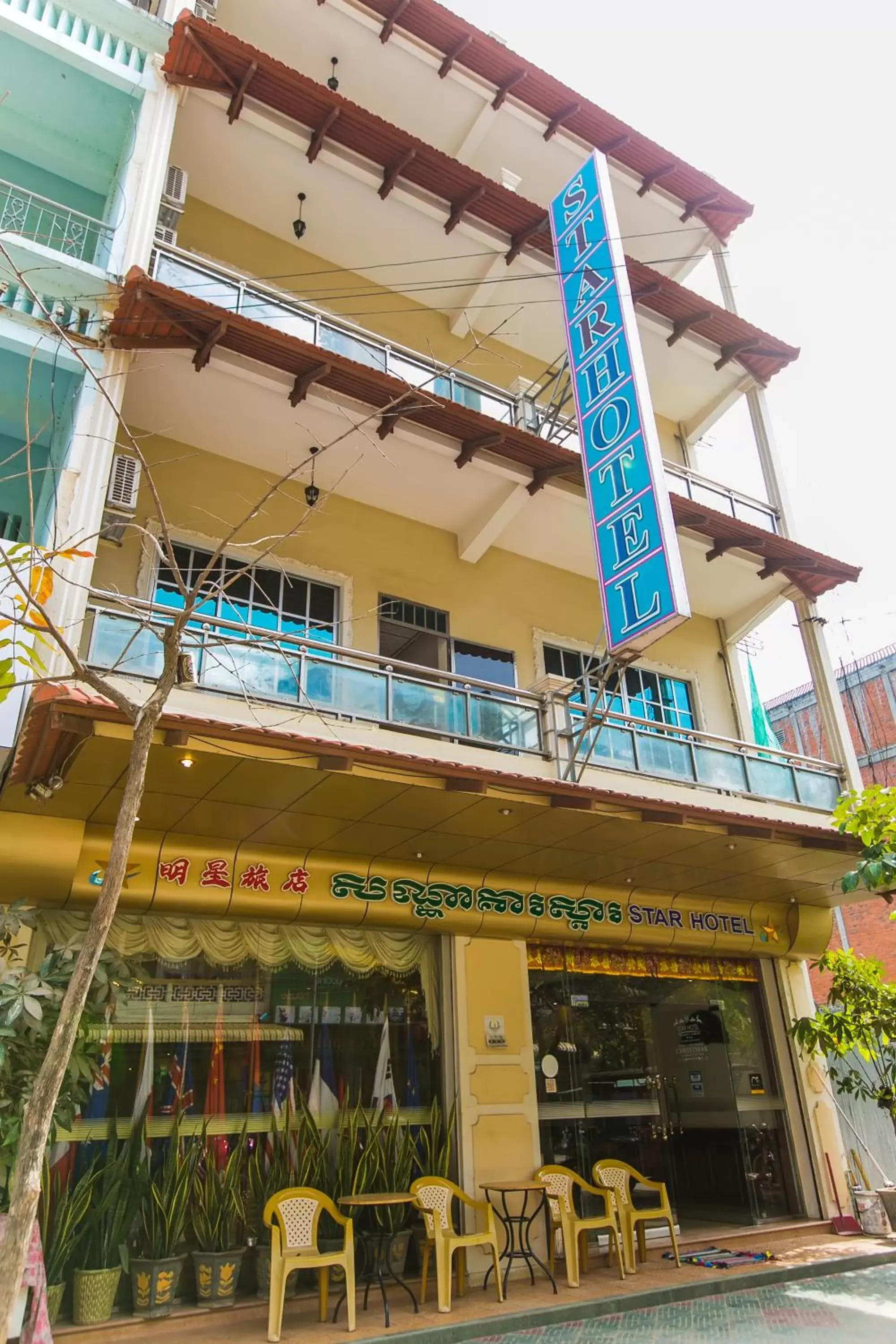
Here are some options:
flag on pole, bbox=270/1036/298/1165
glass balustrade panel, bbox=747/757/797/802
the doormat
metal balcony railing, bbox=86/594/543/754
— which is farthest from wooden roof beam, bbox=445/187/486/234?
the doormat

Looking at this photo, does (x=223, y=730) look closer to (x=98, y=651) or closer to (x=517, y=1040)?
(x=98, y=651)

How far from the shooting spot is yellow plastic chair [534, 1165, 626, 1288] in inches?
324

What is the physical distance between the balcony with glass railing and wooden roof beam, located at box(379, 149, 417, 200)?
224 inches

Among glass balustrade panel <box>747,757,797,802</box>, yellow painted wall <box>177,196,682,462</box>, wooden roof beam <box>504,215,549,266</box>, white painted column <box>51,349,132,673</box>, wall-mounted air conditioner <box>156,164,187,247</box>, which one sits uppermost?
wooden roof beam <box>504,215,549,266</box>

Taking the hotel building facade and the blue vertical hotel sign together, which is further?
the blue vertical hotel sign

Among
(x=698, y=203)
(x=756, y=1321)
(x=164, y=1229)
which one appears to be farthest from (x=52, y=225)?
(x=756, y=1321)

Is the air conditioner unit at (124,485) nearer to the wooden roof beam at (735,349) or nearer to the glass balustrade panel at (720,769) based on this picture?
the glass balustrade panel at (720,769)

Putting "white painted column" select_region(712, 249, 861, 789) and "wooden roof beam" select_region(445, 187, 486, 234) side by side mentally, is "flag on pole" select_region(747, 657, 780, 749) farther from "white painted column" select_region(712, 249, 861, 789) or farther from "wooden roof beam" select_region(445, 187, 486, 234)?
"wooden roof beam" select_region(445, 187, 486, 234)

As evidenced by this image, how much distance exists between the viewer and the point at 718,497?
1259 centimetres

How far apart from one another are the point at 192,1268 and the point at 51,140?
11.3 metres

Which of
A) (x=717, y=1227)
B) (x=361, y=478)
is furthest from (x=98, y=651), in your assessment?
(x=717, y=1227)

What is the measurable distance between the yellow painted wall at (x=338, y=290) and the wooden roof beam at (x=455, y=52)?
110 inches

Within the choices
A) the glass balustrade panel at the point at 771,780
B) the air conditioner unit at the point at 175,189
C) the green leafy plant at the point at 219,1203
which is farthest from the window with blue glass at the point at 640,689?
the air conditioner unit at the point at 175,189

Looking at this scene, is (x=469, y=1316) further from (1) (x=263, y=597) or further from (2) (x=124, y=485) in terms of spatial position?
(2) (x=124, y=485)
